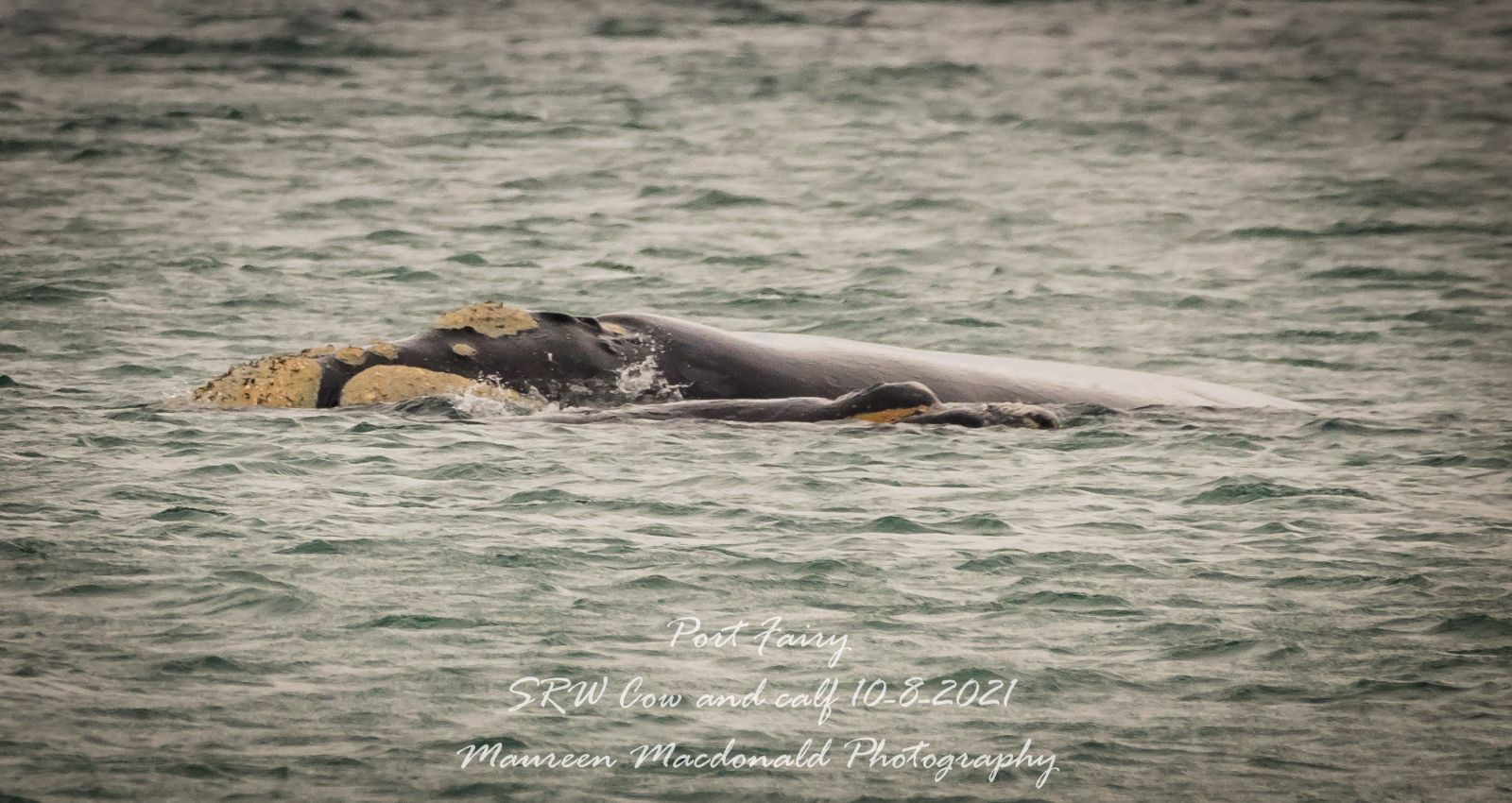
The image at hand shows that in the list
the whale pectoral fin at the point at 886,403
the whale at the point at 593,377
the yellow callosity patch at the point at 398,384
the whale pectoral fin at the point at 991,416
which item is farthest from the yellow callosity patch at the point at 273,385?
the whale pectoral fin at the point at 991,416

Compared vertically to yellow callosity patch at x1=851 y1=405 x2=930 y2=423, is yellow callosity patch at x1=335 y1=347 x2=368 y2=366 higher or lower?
higher

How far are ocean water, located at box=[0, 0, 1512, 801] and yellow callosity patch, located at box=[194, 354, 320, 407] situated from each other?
0.59 ft

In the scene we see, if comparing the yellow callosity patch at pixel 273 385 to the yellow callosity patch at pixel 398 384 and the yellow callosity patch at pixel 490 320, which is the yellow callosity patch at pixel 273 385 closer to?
the yellow callosity patch at pixel 398 384

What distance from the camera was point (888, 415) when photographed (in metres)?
14.4

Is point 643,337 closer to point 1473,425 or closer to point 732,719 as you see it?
point 732,719

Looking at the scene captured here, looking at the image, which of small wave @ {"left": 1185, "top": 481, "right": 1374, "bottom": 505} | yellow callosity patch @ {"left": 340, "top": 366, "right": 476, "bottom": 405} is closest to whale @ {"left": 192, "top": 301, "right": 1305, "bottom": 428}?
yellow callosity patch @ {"left": 340, "top": 366, "right": 476, "bottom": 405}

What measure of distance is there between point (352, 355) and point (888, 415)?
3.97 m

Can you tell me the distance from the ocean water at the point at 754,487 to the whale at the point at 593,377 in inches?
10.6

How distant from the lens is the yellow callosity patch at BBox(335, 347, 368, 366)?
47.6 feet

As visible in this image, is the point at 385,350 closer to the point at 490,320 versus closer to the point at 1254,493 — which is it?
the point at 490,320

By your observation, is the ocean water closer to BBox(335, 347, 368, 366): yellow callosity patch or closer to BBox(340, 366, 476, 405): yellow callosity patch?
BBox(340, 366, 476, 405): yellow callosity patch

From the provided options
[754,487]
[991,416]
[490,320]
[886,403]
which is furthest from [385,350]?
[991,416]

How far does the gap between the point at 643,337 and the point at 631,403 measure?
54 cm

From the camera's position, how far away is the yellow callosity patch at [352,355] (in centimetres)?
1450
